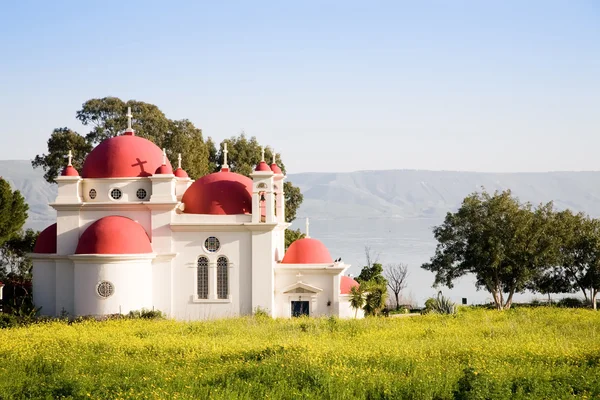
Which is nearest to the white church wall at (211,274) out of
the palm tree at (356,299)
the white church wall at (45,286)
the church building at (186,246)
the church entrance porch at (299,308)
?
the church building at (186,246)

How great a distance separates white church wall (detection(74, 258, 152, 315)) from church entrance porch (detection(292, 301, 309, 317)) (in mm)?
6354

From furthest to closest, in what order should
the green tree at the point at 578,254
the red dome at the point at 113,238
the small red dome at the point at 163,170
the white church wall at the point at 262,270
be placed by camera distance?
the green tree at the point at 578,254, the small red dome at the point at 163,170, the white church wall at the point at 262,270, the red dome at the point at 113,238

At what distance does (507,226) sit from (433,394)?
25564mm

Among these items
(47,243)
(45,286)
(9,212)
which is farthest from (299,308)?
(9,212)

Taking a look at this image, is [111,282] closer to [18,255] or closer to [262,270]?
[262,270]

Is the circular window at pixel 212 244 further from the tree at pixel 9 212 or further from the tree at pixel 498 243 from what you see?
the tree at pixel 9 212

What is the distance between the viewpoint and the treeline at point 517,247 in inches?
1636

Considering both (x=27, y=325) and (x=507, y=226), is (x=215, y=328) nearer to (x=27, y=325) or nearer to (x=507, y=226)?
(x=27, y=325)

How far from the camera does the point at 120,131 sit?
184 ft

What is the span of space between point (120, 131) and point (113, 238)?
2485 centimetres

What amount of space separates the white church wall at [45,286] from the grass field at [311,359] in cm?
464

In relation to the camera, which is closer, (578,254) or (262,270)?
(262,270)

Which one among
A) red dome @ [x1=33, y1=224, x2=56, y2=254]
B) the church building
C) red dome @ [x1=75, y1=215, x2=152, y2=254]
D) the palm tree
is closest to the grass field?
red dome @ [x1=75, y1=215, x2=152, y2=254]

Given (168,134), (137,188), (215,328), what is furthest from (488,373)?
(168,134)
